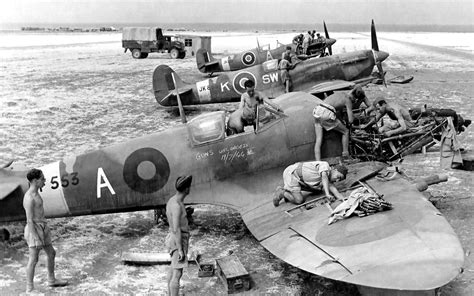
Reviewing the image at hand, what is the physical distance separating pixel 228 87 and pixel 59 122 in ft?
20.0

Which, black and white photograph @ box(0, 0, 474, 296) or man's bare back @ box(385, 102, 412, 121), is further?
man's bare back @ box(385, 102, 412, 121)

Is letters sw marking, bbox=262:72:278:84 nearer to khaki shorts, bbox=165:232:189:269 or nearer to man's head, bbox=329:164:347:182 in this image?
man's head, bbox=329:164:347:182

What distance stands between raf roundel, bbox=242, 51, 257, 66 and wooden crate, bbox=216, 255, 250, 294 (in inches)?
809

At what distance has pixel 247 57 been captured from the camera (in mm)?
26156

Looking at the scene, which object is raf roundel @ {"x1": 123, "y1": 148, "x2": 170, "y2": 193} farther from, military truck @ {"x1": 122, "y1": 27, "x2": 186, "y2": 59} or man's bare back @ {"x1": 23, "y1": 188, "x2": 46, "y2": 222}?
military truck @ {"x1": 122, "y1": 27, "x2": 186, "y2": 59}

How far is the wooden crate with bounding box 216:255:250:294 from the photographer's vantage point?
19.2ft

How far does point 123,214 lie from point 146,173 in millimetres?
1836

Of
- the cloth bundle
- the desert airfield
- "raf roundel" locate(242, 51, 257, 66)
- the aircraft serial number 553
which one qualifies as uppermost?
"raf roundel" locate(242, 51, 257, 66)

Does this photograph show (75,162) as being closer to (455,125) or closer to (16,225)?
(16,225)

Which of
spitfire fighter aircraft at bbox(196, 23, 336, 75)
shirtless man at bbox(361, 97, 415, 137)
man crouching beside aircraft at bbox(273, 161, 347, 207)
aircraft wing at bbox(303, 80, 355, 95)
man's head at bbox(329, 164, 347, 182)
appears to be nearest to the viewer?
man crouching beside aircraft at bbox(273, 161, 347, 207)

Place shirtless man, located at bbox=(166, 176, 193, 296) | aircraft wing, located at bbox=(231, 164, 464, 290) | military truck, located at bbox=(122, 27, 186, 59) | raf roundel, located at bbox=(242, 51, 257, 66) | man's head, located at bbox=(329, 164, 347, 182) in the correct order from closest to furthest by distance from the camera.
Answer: aircraft wing, located at bbox=(231, 164, 464, 290)
shirtless man, located at bbox=(166, 176, 193, 296)
man's head, located at bbox=(329, 164, 347, 182)
raf roundel, located at bbox=(242, 51, 257, 66)
military truck, located at bbox=(122, 27, 186, 59)

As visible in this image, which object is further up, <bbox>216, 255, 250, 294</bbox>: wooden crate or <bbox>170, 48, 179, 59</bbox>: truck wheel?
<bbox>170, 48, 179, 59</bbox>: truck wheel

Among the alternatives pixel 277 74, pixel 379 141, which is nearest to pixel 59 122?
pixel 277 74

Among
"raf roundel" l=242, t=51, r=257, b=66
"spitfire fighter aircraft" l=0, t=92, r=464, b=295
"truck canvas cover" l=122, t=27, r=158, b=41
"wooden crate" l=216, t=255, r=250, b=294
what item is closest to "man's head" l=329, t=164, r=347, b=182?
"spitfire fighter aircraft" l=0, t=92, r=464, b=295
